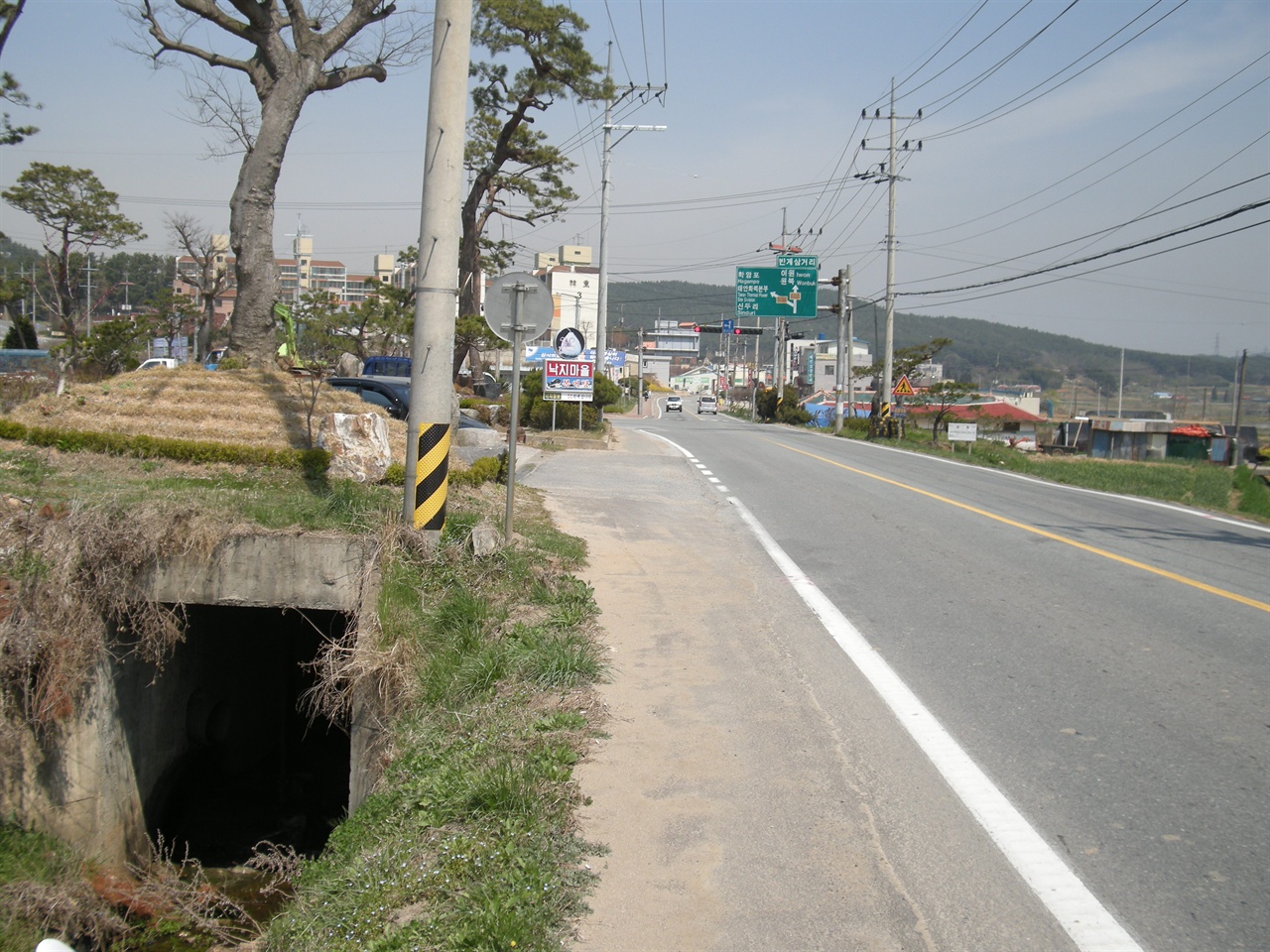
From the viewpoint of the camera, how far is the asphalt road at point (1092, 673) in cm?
422

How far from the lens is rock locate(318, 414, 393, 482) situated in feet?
38.2

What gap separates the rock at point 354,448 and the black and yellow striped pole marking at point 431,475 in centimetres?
348

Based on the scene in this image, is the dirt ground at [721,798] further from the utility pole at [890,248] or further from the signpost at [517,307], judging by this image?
the utility pole at [890,248]

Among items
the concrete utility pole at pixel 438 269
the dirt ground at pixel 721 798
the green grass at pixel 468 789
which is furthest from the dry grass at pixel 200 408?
the dirt ground at pixel 721 798

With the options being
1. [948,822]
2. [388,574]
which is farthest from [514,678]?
[948,822]

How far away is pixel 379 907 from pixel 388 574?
3.80 m

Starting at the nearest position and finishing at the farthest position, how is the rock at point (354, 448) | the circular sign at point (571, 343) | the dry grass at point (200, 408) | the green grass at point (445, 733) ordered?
the green grass at point (445, 733), the rock at point (354, 448), the dry grass at point (200, 408), the circular sign at point (571, 343)

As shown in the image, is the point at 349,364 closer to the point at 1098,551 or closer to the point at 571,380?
the point at 571,380

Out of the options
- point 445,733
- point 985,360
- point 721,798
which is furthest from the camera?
point 985,360

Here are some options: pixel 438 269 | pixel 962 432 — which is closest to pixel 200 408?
pixel 438 269

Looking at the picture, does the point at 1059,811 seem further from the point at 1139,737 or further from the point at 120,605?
the point at 120,605

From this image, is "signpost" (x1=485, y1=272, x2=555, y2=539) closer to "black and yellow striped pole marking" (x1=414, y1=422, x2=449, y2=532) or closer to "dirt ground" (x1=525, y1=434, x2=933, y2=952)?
"black and yellow striped pole marking" (x1=414, y1=422, x2=449, y2=532)

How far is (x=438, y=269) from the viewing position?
26.5 ft

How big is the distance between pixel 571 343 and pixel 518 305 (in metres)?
11.1
